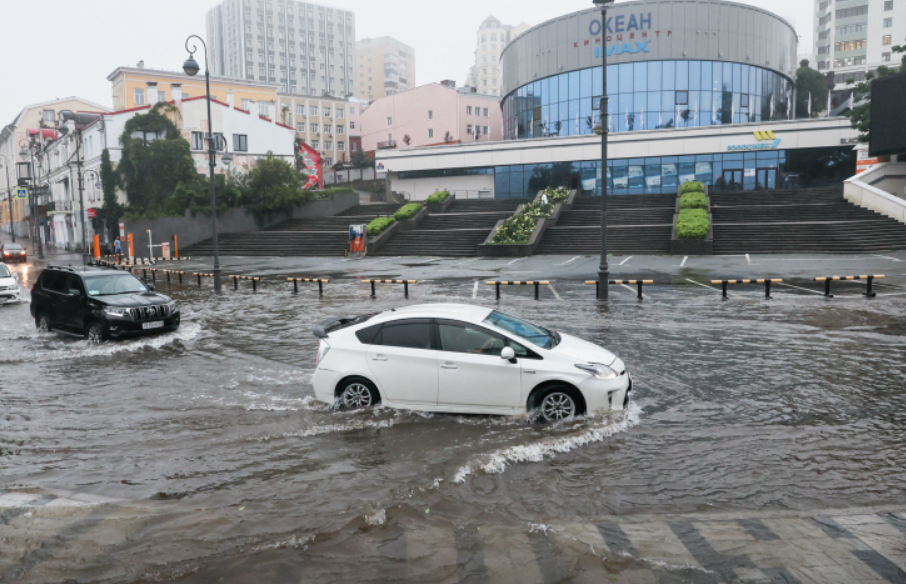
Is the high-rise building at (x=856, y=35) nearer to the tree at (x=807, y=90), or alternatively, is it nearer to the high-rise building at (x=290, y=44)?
the tree at (x=807, y=90)

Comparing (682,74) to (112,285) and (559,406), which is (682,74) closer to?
(112,285)

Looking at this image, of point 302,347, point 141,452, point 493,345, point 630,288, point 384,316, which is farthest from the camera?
point 630,288

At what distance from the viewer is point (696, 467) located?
23.0 ft

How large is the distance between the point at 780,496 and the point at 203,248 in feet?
162

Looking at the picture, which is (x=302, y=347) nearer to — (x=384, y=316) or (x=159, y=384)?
(x=159, y=384)

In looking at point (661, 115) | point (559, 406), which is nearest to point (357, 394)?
point (559, 406)

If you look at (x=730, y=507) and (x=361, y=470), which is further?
(x=361, y=470)

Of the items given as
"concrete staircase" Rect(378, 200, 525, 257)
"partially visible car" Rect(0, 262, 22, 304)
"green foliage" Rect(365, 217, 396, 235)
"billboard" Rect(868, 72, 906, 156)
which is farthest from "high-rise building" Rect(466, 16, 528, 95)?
"partially visible car" Rect(0, 262, 22, 304)

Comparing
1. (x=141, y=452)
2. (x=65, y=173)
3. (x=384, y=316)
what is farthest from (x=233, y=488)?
(x=65, y=173)

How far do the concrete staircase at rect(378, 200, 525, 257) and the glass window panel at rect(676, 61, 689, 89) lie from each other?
1903 centimetres

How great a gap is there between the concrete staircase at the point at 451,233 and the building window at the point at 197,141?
68.0 ft

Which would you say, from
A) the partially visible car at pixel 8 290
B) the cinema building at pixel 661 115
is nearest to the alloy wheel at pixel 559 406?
the partially visible car at pixel 8 290

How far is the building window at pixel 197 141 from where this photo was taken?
5535 centimetres

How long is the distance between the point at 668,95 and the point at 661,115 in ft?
6.00
